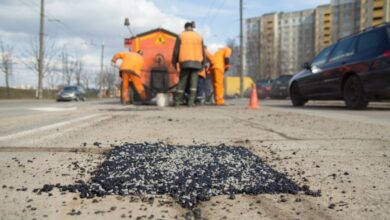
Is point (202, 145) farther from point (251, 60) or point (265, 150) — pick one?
point (251, 60)

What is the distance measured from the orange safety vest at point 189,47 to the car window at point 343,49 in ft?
11.0

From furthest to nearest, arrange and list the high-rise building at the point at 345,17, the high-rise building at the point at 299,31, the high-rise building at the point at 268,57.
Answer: the high-rise building at the point at 268,57 < the high-rise building at the point at 345,17 < the high-rise building at the point at 299,31

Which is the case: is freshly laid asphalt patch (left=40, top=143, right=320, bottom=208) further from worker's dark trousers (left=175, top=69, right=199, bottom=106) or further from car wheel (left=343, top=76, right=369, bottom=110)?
worker's dark trousers (left=175, top=69, right=199, bottom=106)

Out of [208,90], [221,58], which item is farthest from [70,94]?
[221,58]

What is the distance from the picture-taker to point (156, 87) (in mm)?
13680

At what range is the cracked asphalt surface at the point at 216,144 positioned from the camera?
2408mm

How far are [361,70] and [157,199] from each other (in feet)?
25.6

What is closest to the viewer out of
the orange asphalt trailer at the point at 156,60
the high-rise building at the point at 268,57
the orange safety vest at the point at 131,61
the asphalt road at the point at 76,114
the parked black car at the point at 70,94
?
the asphalt road at the point at 76,114

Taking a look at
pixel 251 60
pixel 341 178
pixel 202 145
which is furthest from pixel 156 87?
pixel 251 60

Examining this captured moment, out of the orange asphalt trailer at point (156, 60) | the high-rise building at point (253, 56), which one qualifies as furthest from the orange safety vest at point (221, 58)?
the high-rise building at point (253, 56)

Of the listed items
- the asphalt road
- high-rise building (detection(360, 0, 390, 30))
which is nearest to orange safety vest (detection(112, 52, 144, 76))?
the asphalt road

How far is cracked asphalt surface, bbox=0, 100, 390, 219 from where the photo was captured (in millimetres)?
2408

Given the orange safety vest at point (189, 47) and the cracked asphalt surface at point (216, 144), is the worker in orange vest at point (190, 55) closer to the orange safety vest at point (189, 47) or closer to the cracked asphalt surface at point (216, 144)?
the orange safety vest at point (189, 47)

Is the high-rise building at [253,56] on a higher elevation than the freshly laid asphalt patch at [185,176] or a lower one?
higher
